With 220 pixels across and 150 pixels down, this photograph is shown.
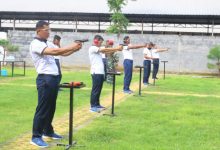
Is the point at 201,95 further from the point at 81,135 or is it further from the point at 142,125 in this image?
the point at 81,135

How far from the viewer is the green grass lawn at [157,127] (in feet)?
25.6

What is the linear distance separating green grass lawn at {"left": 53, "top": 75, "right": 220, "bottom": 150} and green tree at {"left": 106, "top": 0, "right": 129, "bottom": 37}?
651 inches

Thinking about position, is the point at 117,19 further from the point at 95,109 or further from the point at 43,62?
the point at 43,62

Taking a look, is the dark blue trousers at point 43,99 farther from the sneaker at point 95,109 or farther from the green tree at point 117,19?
the green tree at point 117,19

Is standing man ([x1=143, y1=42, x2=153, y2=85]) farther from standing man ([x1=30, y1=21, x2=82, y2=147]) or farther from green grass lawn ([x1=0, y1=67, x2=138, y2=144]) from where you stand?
standing man ([x1=30, y1=21, x2=82, y2=147])

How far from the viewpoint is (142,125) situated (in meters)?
9.59

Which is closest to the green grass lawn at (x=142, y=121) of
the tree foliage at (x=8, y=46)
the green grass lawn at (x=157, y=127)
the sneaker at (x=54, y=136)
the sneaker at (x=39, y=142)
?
the green grass lawn at (x=157, y=127)

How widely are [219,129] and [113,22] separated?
21.9m

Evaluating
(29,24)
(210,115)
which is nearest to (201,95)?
(210,115)

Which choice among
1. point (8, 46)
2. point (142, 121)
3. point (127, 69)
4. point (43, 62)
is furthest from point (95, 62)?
point (8, 46)

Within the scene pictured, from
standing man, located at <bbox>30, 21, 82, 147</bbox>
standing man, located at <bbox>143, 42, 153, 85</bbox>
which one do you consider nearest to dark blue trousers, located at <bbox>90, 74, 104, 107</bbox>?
standing man, located at <bbox>30, 21, 82, 147</bbox>

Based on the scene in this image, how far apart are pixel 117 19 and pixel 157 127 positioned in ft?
69.8

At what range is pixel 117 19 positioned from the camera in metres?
30.1

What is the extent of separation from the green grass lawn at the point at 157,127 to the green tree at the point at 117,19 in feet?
54.2
